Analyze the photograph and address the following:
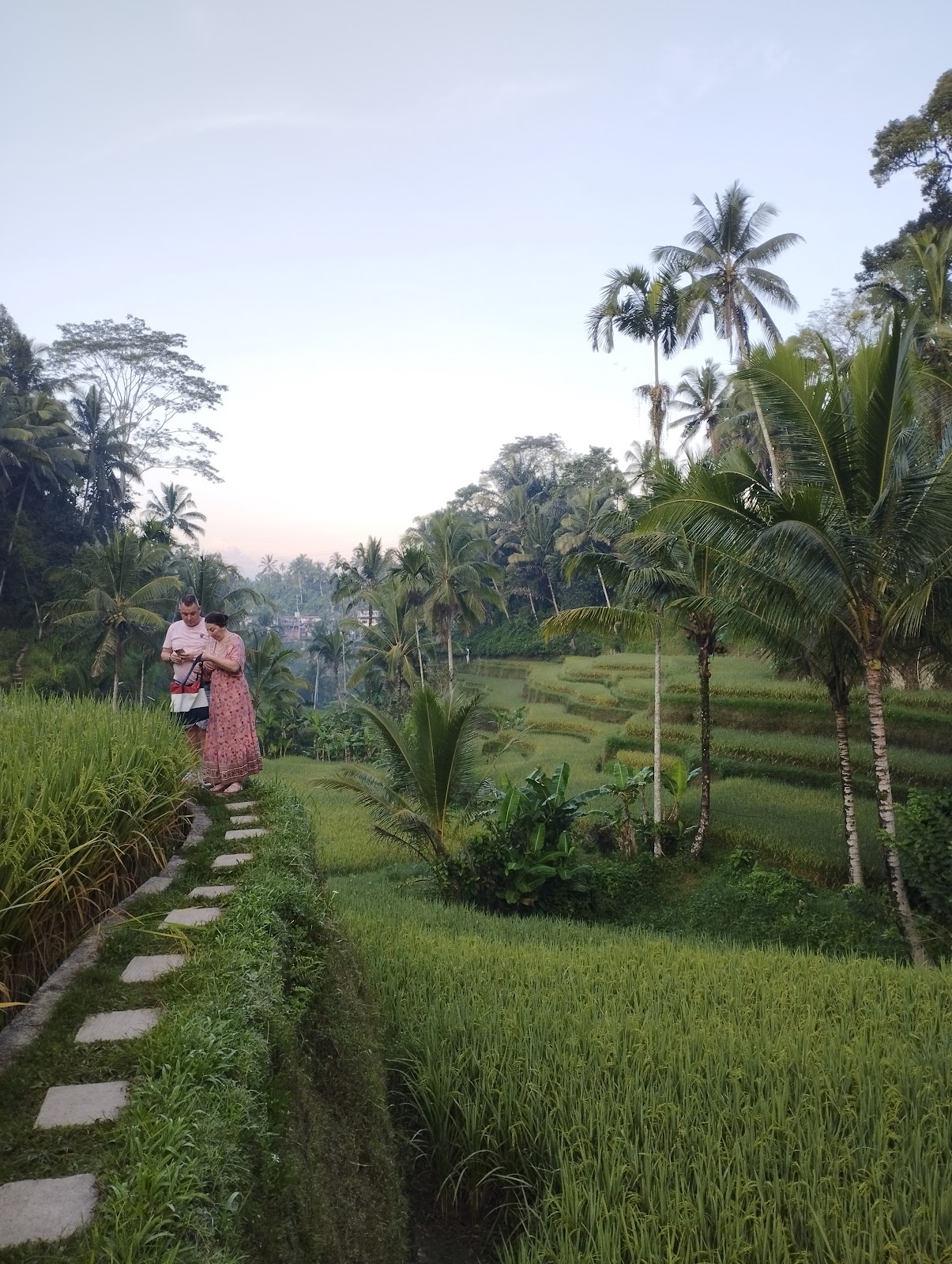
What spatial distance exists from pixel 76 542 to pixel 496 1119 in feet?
106

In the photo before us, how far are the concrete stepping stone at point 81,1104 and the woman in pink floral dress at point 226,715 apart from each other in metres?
3.85

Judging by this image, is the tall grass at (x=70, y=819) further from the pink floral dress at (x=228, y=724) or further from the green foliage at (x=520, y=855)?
the green foliage at (x=520, y=855)

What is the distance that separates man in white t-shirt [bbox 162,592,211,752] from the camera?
236 inches

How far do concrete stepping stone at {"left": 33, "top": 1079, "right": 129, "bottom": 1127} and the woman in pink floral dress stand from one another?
3.85m

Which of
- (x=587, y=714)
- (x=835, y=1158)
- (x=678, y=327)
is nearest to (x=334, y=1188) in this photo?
(x=835, y=1158)

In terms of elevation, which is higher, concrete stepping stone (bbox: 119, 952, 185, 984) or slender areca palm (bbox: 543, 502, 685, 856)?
slender areca palm (bbox: 543, 502, 685, 856)

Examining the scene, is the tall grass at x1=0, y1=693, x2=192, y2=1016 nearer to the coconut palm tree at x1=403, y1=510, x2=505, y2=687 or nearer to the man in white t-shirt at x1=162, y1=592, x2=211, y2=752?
the man in white t-shirt at x1=162, y1=592, x2=211, y2=752

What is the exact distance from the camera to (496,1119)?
3434mm

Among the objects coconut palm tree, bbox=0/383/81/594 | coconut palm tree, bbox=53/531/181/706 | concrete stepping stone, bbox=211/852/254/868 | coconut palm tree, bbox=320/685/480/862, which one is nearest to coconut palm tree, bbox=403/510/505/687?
coconut palm tree, bbox=53/531/181/706

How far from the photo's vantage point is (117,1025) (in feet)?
7.76

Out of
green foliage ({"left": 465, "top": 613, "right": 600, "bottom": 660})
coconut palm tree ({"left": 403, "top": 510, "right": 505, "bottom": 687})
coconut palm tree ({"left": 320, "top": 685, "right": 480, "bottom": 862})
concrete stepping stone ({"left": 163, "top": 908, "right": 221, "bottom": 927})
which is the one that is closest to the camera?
concrete stepping stone ({"left": 163, "top": 908, "right": 221, "bottom": 927})

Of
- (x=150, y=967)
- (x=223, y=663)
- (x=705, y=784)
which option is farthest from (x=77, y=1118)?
(x=705, y=784)

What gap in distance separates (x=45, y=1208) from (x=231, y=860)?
240 cm

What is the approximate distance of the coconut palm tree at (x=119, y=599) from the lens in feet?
76.2
